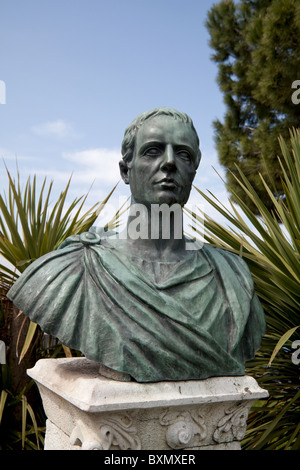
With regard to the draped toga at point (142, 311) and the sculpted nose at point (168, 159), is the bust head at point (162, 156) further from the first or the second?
the draped toga at point (142, 311)

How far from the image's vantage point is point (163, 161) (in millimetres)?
2053

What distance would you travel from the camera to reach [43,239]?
3986mm

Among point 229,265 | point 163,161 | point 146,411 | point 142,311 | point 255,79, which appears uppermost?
point 255,79

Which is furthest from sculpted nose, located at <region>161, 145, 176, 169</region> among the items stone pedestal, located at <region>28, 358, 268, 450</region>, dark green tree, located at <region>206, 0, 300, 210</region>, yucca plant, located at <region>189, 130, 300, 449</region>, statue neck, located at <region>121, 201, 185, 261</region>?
dark green tree, located at <region>206, 0, 300, 210</region>

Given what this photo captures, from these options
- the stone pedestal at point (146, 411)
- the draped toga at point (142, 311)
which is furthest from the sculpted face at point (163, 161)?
the stone pedestal at point (146, 411)

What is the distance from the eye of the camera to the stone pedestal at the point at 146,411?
1859mm

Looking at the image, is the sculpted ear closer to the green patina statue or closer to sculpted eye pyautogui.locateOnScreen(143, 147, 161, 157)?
the green patina statue

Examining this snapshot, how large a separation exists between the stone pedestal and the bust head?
78 cm

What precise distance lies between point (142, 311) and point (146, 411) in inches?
15.4

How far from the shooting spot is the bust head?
2.06 meters

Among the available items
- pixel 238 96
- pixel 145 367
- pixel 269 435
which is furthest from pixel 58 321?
pixel 238 96

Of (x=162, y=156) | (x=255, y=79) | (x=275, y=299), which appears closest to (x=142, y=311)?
(x=162, y=156)

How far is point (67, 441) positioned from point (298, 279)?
75.2 inches

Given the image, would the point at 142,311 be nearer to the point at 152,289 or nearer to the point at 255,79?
the point at 152,289
